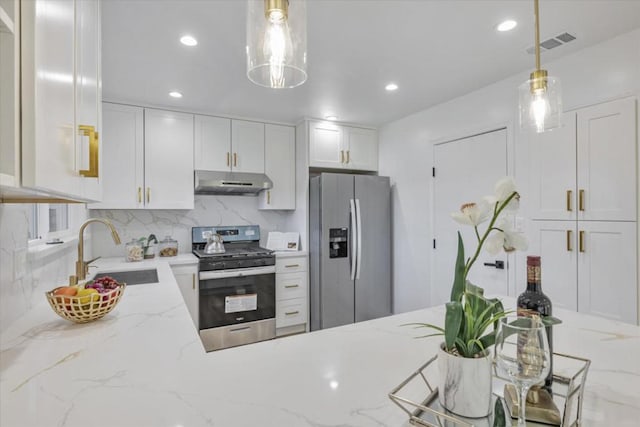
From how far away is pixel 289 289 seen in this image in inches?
136

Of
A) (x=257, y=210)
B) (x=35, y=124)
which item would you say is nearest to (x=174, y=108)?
(x=257, y=210)

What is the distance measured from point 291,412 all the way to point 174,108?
3.23 m

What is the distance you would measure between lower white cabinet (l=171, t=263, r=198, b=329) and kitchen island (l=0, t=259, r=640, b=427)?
1685mm

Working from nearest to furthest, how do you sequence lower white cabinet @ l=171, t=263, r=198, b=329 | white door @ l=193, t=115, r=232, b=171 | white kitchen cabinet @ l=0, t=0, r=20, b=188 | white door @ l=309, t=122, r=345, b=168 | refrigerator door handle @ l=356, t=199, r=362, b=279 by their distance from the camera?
white kitchen cabinet @ l=0, t=0, r=20, b=188, lower white cabinet @ l=171, t=263, r=198, b=329, white door @ l=193, t=115, r=232, b=171, refrigerator door handle @ l=356, t=199, r=362, b=279, white door @ l=309, t=122, r=345, b=168

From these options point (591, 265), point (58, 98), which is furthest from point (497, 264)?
point (58, 98)

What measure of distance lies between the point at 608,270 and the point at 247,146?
3.20m

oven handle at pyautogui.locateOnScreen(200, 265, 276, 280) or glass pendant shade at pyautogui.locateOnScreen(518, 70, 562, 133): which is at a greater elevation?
glass pendant shade at pyautogui.locateOnScreen(518, 70, 562, 133)

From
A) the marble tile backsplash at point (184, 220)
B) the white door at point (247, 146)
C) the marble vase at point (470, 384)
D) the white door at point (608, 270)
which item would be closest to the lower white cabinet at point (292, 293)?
the marble tile backsplash at point (184, 220)

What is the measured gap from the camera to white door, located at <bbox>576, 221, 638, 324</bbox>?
75.6 inches

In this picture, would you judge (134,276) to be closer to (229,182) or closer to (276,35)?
(229,182)

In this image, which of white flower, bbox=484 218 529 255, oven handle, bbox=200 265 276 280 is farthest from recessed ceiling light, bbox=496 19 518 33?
oven handle, bbox=200 265 276 280

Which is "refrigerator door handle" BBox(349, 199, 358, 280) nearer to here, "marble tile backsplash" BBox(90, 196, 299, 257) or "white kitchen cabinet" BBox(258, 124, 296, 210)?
"white kitchen cabinet" BBox(258, 124, 296, 210)

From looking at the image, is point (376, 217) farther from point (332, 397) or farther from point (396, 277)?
point (332, 397)

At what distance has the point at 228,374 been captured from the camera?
835 millimetres
